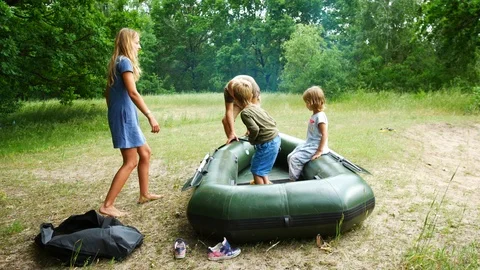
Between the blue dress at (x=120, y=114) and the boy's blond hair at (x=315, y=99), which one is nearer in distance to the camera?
the blue dress at (x=120, y=114)

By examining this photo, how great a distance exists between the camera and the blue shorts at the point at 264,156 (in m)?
3.77

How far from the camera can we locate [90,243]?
2850 millimetres

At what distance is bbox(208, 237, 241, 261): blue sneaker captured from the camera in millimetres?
2848

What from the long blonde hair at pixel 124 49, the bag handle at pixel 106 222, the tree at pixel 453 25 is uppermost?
the tree at pixel 453 25

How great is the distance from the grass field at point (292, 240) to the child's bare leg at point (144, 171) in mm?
141

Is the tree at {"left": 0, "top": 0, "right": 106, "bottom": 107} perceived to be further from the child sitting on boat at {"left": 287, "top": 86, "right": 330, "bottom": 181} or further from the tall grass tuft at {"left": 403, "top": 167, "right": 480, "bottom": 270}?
the tall grass tuft at {"left": 403, "top": 167, "right": 480, "bottom": 270}

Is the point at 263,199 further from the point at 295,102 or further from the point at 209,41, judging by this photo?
the point at 209,41

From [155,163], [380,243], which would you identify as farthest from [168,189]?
[380,243]

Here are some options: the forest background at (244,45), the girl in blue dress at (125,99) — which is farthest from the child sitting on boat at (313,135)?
the forest background at (244,45)

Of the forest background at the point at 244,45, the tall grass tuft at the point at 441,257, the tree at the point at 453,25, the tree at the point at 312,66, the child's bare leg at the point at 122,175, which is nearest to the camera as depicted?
the tall grass tuft at the point at 441,257

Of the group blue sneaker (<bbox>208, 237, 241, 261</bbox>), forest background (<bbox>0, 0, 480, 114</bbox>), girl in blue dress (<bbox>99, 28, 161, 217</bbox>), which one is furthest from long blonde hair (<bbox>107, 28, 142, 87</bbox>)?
forest background (<bbox>0, 0, 480, 114</bbox>)

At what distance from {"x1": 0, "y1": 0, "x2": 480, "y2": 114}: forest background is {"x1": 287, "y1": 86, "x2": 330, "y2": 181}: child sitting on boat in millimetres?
6327

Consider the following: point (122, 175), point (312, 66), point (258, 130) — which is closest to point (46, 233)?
point (122, 175)

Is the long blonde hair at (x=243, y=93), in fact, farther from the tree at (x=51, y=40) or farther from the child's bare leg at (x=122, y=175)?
the tree at (x=51, y=40)
